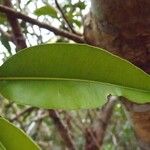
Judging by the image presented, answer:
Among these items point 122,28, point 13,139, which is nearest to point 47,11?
point 122,28

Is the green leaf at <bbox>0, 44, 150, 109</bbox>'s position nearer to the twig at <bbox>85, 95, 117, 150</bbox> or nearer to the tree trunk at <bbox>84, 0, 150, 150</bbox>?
the tree trunk at <bbox>84, 0, 150, 150</bbox>

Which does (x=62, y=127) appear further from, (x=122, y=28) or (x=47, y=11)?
(x=122, y=28)

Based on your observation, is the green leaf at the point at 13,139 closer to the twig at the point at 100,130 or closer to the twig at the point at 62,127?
the twig at the point at 62,127

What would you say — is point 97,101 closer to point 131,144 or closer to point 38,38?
point 38,38

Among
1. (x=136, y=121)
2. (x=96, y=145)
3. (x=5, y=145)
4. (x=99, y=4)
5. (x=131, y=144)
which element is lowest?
(x=131, y=144)

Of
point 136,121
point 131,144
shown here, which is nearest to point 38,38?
point 136,121

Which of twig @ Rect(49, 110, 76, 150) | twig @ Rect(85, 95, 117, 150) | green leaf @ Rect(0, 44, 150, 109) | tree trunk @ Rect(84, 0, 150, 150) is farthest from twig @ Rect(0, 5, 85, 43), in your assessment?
twig @ Rect(85, 95, 117, 150)

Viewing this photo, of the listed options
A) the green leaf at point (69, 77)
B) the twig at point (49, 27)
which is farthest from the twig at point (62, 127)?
the green leaf at point (69, 77)
